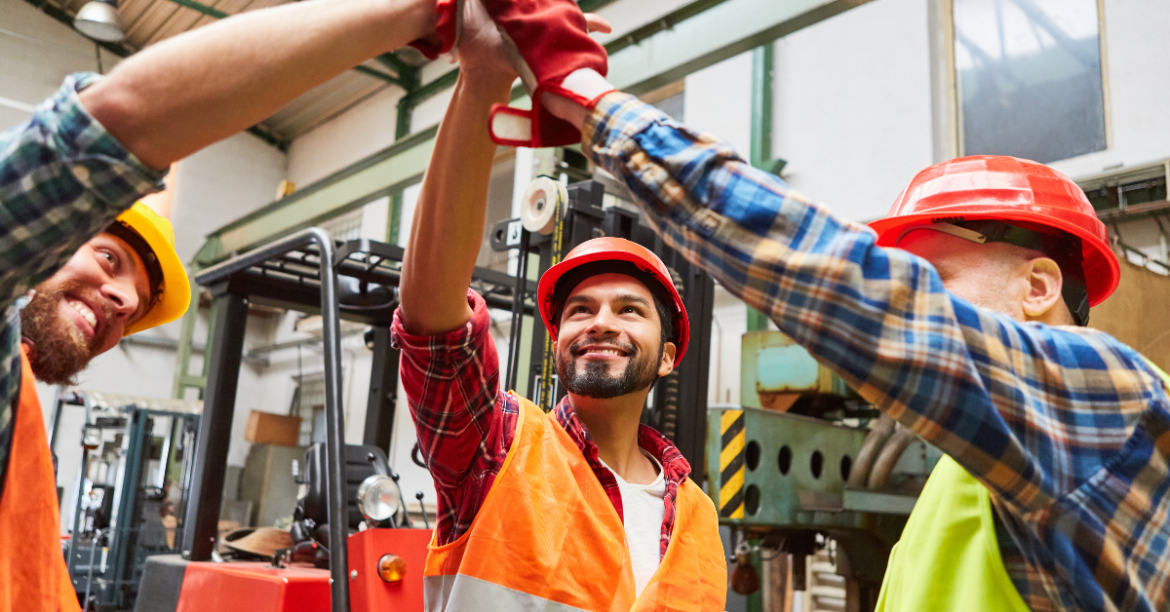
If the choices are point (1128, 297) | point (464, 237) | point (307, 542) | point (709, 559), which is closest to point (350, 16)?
point (464, 237)

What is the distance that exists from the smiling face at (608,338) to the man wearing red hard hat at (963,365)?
126 centimetres

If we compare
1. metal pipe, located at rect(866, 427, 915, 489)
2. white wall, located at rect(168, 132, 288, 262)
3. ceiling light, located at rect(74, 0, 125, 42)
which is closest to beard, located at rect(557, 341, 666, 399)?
metal pipe, located at rect(866, 427, 915, 489)

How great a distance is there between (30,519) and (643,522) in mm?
1283

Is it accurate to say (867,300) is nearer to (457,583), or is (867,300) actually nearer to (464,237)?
(464,237)

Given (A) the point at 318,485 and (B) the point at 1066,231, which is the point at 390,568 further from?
(B) the point at 1066,231

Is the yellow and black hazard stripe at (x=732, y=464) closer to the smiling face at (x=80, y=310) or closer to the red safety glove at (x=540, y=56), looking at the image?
the smiling face at (x=80, y=310)

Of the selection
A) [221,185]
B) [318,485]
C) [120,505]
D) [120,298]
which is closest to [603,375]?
[120,298]

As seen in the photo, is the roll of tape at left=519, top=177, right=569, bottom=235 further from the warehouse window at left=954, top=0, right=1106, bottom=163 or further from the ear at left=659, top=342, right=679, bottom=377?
the warehouse window at left=954, top=0, right=1106, bottom=163

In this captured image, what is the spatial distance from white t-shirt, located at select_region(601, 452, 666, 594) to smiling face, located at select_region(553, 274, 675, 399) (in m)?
0.26

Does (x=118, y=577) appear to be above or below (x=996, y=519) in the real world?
below

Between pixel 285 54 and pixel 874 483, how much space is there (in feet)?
15.4

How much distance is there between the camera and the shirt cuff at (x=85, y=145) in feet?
2.36

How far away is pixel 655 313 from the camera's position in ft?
8.09

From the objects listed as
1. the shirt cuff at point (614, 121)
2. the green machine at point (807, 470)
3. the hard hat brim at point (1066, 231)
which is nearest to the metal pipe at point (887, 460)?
the green machine at point (807, 470)
